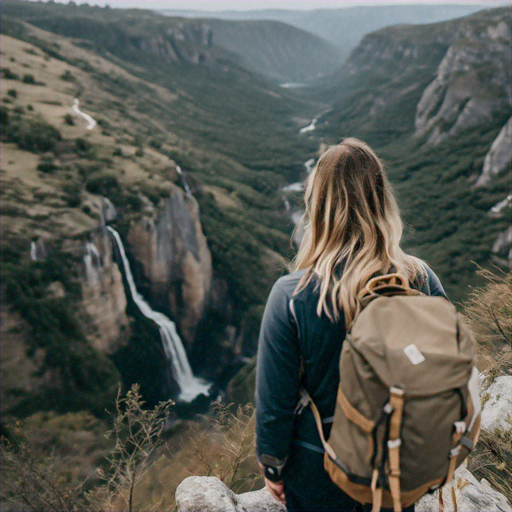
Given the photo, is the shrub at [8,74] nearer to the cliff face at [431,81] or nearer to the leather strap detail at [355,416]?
the leather strap detail at [355,416]

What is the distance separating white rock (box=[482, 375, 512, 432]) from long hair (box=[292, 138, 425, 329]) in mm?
3569

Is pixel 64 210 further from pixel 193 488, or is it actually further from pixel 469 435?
pixel 469 435

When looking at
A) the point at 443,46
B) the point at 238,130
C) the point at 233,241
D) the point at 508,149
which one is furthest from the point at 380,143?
the point at 233,241

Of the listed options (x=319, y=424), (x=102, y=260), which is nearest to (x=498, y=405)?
(x=319, y=424)

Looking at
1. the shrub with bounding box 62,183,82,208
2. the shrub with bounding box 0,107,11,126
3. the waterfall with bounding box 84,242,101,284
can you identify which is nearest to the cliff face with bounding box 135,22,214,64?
the shrub with bounding box 0,107,11,126

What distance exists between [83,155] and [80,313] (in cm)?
1165

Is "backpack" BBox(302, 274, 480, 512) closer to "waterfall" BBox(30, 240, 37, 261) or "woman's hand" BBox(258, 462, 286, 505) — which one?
"woman's hand" BBox(258, 462, 286, 505)

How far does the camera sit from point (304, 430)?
6.88 ft

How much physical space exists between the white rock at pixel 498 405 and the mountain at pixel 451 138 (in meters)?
13.6

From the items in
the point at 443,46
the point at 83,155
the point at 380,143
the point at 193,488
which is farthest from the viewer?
the point at 443,46

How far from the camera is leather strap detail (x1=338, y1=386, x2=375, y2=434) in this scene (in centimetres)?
164

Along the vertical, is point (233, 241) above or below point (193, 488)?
below

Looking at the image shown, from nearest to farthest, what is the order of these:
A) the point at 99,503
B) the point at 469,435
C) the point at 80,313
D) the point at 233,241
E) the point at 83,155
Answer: the point at 469,435 < the point at 99,503 < the point at 80,313 < the point at 83,155 < the point at 233,241

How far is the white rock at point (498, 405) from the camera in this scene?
4.74 meters
